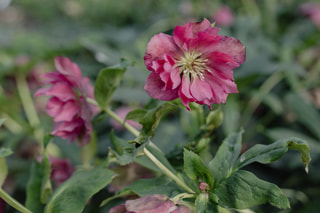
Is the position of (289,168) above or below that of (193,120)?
below

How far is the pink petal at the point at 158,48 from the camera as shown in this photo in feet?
1.26

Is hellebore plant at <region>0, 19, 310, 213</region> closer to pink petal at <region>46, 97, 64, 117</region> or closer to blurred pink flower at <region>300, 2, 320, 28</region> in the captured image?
pink petal at <region>46, 97, 64, 117</region>

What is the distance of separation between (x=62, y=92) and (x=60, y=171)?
19cm

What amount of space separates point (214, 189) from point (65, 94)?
25 centimetres

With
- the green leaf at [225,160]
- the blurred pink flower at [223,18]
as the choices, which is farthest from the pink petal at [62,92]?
the blurred pink flower at [223,18]

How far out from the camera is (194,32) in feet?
1.30

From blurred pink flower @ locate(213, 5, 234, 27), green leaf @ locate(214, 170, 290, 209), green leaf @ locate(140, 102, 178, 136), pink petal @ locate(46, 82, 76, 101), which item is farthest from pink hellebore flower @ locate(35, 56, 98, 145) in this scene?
blurred pink flower @ locate(213, 5, 234, 27)

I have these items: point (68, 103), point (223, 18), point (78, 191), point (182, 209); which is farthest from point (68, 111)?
point (223, 18)

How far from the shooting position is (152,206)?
346 mm

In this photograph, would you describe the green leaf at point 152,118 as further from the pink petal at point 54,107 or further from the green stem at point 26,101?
the green stem at point 26,101

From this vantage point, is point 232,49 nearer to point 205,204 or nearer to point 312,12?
point 205,204

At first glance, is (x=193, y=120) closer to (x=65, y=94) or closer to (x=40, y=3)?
(x=65, y=94)

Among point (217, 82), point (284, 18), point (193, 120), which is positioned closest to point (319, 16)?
point (284, 18)

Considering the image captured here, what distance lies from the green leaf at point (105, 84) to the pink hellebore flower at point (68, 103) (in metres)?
0.02
